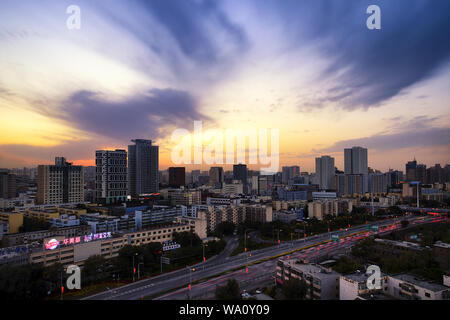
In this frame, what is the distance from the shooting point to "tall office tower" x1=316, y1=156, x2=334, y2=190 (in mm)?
23984

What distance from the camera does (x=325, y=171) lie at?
24.3 m

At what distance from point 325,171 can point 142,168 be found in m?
Answer: 15.2

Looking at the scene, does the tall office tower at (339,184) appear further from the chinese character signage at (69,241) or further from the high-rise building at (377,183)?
the chinese character signage at (69,241)

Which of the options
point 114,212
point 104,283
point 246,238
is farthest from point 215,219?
point 104,283

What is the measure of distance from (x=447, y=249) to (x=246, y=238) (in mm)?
5517

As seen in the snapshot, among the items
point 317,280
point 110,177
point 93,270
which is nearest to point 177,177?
point 110,177

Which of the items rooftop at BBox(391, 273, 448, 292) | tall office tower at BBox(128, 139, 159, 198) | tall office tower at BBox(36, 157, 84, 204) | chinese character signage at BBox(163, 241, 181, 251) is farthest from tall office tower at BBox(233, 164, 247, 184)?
rooftop at BBox(391, 273, 448, 292)

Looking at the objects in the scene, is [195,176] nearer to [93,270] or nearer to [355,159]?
[355,159]

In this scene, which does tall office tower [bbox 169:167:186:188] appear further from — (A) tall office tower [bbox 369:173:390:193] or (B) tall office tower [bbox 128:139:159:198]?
(A) tall office tower [bbox 369:173:390:193]

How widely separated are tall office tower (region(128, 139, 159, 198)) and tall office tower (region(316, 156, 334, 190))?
13.9 meters

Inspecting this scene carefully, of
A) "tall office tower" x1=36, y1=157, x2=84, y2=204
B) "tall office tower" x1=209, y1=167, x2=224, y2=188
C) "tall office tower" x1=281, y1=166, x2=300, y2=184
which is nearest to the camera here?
"tall office tower" x1=36, y1=157, x2=84, y2=204

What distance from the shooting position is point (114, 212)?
12.7 metres

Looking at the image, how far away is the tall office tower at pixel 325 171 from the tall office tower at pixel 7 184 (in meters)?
22.8
